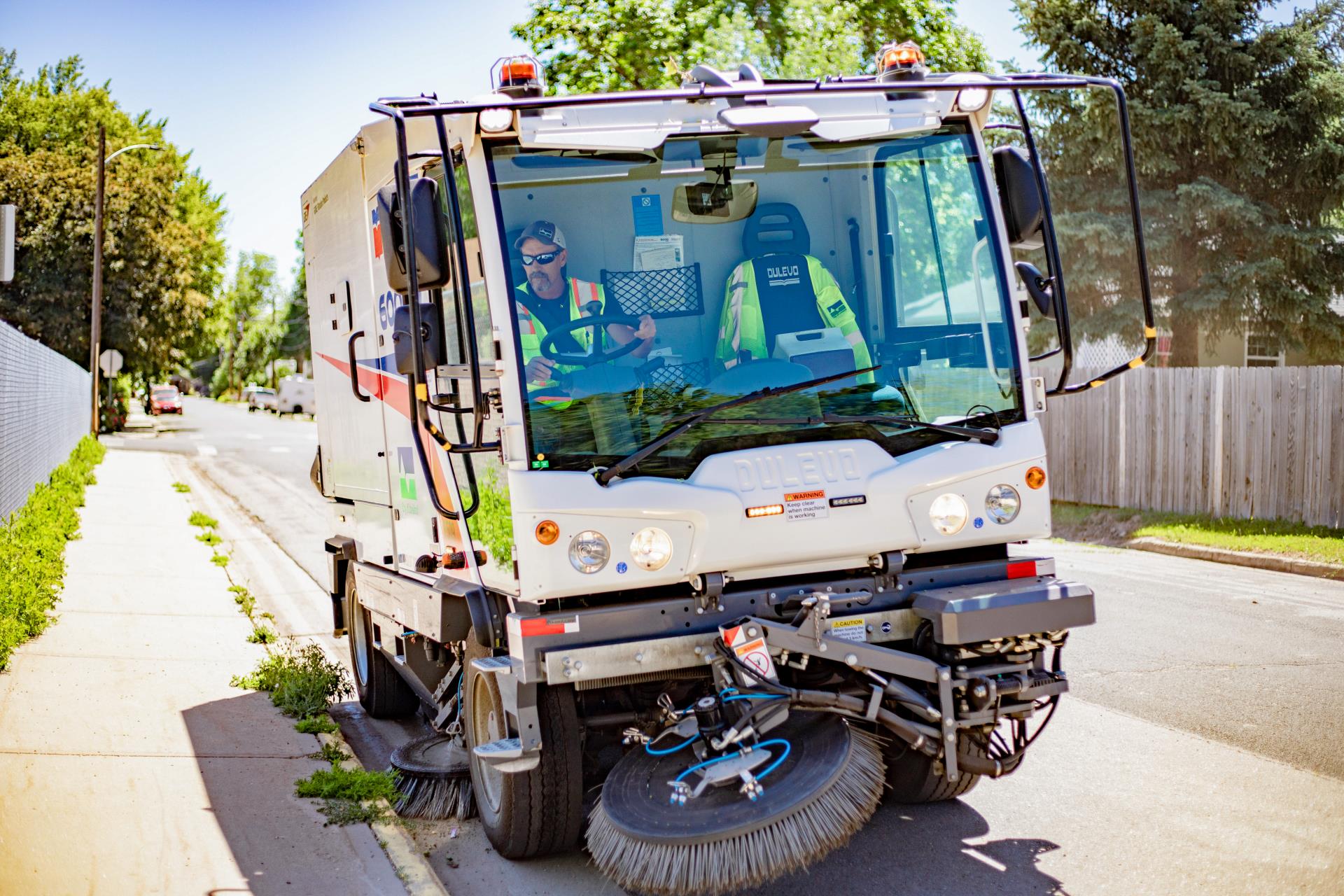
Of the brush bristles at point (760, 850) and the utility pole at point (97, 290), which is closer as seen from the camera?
the brush bristles at point (760, 850)

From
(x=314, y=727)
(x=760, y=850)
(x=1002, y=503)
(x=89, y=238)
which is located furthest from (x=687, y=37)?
(x=89, y=238)

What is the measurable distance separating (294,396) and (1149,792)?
6825 cm

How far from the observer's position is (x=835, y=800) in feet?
13.4

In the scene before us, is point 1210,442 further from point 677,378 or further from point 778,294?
point 677,378

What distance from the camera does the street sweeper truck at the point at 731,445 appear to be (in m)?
4.33

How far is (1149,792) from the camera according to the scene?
5473 millimetres

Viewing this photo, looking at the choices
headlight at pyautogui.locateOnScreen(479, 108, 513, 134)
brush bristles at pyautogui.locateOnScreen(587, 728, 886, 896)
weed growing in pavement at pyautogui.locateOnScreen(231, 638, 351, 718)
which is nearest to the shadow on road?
brush bristles at pyautogui.locateOnScreen(587, 728, 886, 896)

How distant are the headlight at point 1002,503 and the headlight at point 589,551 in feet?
4.73

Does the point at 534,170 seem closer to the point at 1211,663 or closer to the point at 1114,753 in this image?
the point at 1114,753

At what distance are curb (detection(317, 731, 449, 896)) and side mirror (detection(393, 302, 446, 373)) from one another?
187 cm

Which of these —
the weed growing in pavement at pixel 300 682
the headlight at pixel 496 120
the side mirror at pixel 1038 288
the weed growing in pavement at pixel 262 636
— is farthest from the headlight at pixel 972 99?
the weed growing in pavement at pixel 262 636

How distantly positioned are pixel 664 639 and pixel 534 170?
69.2 inches

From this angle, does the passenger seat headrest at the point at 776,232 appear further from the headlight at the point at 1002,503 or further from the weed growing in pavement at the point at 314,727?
the weed growing in pavement at the point at 314,727

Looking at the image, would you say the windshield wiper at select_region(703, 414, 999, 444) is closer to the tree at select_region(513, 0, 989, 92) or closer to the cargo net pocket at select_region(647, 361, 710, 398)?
the cargo net pocket at select_region(647, 361, 710, 398)
